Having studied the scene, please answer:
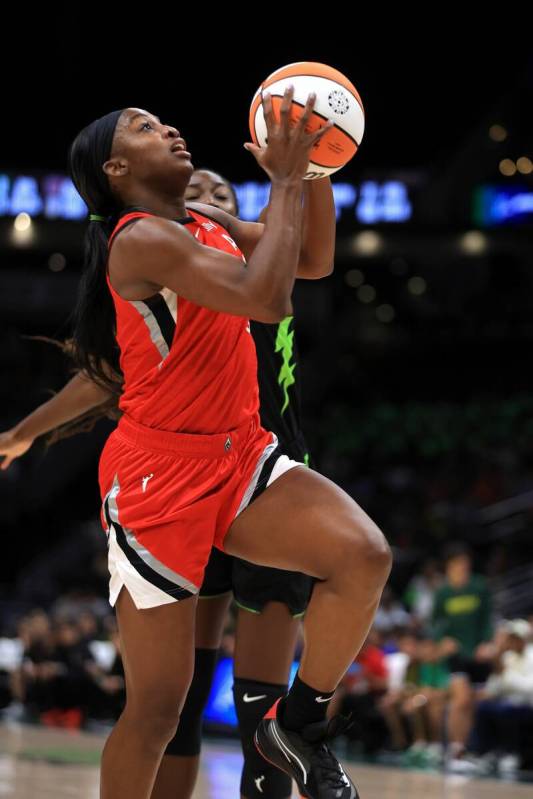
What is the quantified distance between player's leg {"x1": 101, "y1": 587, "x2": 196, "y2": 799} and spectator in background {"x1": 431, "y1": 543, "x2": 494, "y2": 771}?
590 cm

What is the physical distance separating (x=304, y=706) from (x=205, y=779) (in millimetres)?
3974

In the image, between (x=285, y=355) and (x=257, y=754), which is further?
(x=285, y=355)

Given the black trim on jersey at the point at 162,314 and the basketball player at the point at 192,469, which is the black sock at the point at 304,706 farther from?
the black trim on jersey at the point at 162,314

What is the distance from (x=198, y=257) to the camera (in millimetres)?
3043

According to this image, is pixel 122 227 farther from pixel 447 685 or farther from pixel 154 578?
pixel 447 685

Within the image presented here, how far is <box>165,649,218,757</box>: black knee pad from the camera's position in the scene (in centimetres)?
384

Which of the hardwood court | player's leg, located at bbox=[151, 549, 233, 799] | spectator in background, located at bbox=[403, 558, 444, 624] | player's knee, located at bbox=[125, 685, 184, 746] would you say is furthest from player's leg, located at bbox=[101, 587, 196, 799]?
spectator in background, located at bbox=[403, 558, 444, 624]

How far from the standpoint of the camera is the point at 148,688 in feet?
10.3

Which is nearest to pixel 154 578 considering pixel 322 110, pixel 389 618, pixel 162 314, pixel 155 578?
pixel 155 578

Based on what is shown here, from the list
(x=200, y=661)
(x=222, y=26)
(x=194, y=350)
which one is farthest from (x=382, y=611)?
(x=222, y=26)

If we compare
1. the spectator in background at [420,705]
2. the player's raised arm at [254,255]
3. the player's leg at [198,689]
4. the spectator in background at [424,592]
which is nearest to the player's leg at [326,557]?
the player's raised arm at [254,255]

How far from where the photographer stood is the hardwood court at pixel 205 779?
20.3ft

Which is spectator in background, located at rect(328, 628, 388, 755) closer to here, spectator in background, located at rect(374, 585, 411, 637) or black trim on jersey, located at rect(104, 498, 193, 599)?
spectator in background, located at rect(374, 585, 411, 637)

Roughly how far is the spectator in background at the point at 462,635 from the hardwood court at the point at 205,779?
0.79 meters
